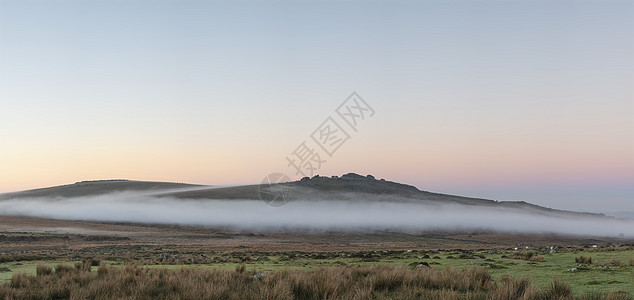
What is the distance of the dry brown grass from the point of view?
9.62m

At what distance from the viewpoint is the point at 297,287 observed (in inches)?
420

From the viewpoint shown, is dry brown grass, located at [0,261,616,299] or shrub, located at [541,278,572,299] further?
dry brown grass, located at [0,261,616,299]

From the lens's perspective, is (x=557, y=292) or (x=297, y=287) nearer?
(x=557, y=292)

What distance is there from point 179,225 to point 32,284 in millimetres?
130216

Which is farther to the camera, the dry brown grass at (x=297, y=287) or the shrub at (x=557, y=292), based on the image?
the dry brown grass at (x=297, y=287)

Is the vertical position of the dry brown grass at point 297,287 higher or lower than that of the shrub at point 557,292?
lower

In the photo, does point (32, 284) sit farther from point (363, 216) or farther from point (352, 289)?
point (363, 216)

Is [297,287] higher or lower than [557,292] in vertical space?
lower

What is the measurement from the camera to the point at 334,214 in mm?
183125

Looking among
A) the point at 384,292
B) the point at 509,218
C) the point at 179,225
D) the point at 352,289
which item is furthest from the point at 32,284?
the point at 509,218

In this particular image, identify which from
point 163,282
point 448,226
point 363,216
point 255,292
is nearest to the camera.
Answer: point 255,292

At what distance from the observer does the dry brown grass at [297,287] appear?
31.6 feet

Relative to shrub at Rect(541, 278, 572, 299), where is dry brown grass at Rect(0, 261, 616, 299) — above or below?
below

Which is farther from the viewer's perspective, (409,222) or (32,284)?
(409,222)
